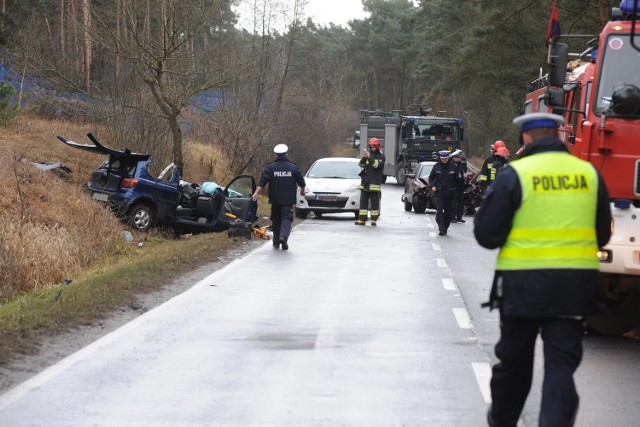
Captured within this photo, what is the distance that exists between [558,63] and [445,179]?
12212 millimetres

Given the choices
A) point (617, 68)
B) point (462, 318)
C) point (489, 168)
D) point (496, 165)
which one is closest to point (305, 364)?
point (462, 318)

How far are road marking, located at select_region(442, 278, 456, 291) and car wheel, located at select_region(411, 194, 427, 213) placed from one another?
15.4 m

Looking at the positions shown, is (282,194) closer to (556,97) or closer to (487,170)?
(487,170)

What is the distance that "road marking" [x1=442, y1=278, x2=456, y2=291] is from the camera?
13.4m

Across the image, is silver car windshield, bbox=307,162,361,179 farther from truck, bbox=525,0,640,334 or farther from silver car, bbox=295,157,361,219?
truck, bbox=525,0,640,334

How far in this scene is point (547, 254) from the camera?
17.9 feet

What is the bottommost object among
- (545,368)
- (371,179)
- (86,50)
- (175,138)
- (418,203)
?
(418,203)

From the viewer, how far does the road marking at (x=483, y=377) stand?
7284mm

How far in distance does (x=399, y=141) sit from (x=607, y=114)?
3864cm

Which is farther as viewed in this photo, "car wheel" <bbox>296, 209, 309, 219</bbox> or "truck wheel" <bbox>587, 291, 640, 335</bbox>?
"car wheel" <bbox>296, 209, 309, 219</bbox>

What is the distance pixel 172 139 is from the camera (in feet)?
100

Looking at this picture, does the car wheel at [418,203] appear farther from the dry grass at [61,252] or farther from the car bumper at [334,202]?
the dry grass at [61,252]

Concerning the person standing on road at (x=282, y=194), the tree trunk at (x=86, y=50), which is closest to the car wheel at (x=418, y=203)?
the tree trunk at (x=86, y=50)

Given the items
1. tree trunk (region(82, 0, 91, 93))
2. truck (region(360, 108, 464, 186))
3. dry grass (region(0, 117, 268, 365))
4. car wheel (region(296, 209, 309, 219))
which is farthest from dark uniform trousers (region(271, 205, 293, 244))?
truck (region(360, 108, 464, 186))
